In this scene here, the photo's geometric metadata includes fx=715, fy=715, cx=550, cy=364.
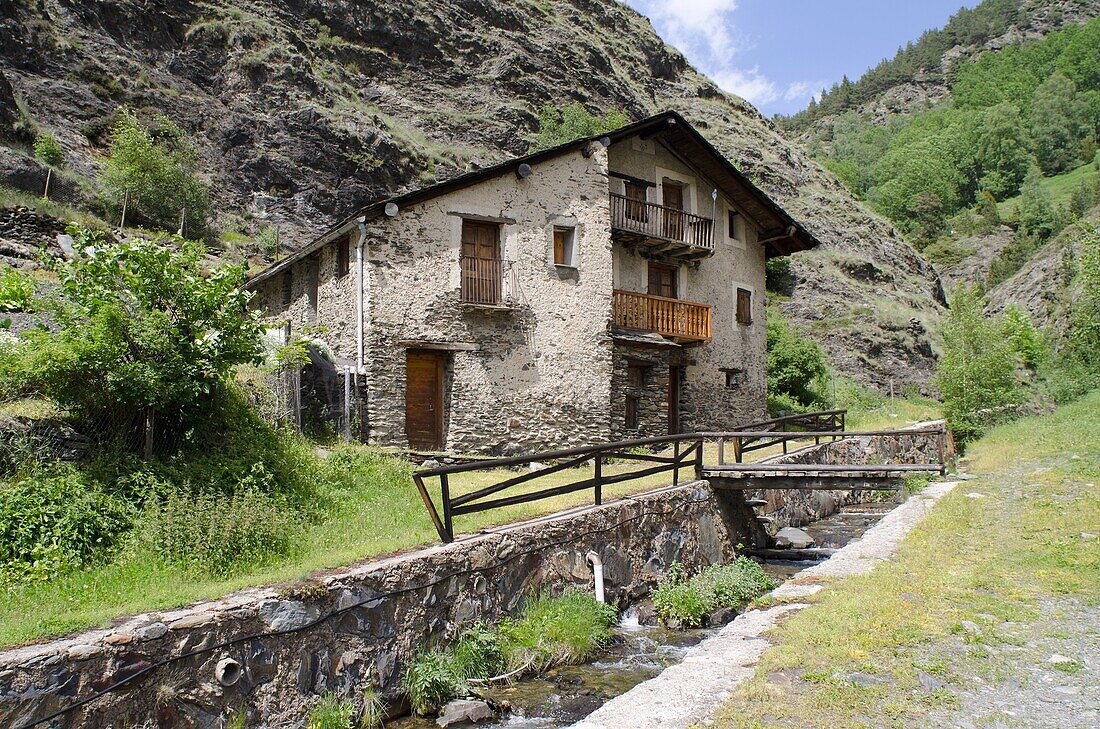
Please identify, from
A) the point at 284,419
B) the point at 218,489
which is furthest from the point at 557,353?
the point at 218,489

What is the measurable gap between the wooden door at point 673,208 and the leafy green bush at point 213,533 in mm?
17661

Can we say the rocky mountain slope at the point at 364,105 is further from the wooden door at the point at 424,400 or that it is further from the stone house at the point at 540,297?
the wooden door at the point at 424,400

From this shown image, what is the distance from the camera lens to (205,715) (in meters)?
6.55

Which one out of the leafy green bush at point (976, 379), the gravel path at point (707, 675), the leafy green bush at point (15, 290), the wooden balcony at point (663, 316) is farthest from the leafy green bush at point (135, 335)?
the leafy green bush at point (976, 379)

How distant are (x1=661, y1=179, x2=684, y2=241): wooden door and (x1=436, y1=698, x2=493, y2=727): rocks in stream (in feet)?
60.5

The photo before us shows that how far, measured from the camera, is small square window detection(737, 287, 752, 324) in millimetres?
27219

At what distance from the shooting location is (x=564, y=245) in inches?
818

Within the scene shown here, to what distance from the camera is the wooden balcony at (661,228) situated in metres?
22.5

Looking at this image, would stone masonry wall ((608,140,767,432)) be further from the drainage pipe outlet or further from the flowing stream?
the drainage pipe outlet

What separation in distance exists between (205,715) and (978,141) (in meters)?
107

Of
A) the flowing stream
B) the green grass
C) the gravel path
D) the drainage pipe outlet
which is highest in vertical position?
the green grass

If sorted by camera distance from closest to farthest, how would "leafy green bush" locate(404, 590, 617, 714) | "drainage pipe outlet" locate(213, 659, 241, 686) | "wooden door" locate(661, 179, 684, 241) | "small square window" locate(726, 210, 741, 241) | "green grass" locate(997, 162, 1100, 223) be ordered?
"drainage pipe outlet" locate(213, 659, 241, 686), "leafy green bush" locate(404, 590, 617, 714), "wooden door" locate(661, 179, 684, 241), "small square window" locate(726, 210, 741, 241), "green grass" locate(997, 162, 1100, 223)

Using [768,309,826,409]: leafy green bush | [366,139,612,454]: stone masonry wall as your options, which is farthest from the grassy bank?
[768,309,826,409]: leafy green bush

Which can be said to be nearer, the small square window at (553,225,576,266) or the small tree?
the small square window at (553,225,576,266)
